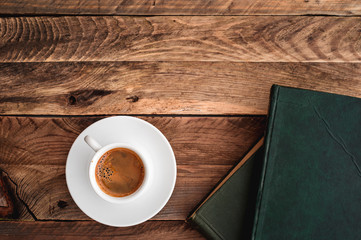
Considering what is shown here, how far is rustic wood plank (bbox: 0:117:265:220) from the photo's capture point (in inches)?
34.4

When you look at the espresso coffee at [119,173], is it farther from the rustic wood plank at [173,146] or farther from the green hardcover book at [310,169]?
the green hardcover book at [310,169]

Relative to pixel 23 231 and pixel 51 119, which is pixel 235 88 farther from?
pixel 23 231

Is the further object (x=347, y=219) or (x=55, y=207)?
(x=55, y=207)

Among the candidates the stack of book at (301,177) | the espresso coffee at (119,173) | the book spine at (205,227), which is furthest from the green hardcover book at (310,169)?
the espresso coffee at (119,173)

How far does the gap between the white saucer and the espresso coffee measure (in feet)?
0.12

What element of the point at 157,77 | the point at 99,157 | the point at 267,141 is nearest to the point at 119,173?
the point at 99,157

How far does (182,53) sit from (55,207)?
2.24ft

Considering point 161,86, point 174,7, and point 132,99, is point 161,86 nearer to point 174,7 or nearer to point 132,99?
point 132,99

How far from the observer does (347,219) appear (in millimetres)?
751

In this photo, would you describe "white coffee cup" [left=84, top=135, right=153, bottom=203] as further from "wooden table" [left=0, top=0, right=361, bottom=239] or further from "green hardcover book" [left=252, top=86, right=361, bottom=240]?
"green hardcover book" [left=252, top=86, right=361, bottom=240]

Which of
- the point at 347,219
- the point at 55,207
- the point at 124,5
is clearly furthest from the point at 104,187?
the point at 347,219

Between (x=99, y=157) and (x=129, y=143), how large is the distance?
0.10m

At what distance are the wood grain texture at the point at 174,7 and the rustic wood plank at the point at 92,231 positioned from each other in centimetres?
73

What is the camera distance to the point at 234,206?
2.55 feet
